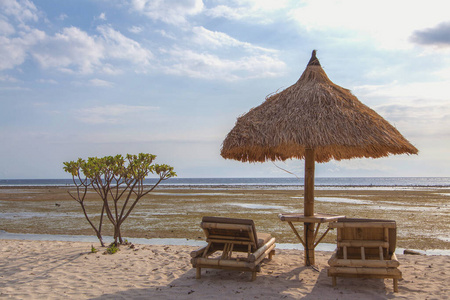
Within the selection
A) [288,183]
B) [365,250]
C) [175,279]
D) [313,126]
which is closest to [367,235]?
[365,250]

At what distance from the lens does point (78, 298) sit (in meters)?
5.10

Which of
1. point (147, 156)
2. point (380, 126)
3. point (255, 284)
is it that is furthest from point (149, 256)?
point (380, 126)

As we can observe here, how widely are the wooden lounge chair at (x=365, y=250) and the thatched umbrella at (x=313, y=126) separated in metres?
0.86

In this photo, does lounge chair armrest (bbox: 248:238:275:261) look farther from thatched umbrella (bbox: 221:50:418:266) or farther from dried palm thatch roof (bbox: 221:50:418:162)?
dried palm thatch roof (bbox: 221:50:418:162)

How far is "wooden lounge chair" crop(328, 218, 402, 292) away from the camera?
5.26 meters

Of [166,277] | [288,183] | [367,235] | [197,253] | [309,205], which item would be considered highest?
[309,205]

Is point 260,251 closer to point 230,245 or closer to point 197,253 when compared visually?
point 230,245

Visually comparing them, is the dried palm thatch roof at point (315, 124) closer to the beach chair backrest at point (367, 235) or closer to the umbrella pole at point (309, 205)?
the umbrella pole at point (309, 205)

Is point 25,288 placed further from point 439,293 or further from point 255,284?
point 439,293

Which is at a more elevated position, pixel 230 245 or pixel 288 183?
pixel 230 245

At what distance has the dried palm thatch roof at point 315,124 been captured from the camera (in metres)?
6.32

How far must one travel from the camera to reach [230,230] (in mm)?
6062

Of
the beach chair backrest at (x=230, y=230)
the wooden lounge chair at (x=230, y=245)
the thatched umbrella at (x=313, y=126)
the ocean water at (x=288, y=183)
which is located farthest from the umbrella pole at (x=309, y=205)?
the ocean water at (x=288, y=183)

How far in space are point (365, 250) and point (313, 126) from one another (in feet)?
6.94
